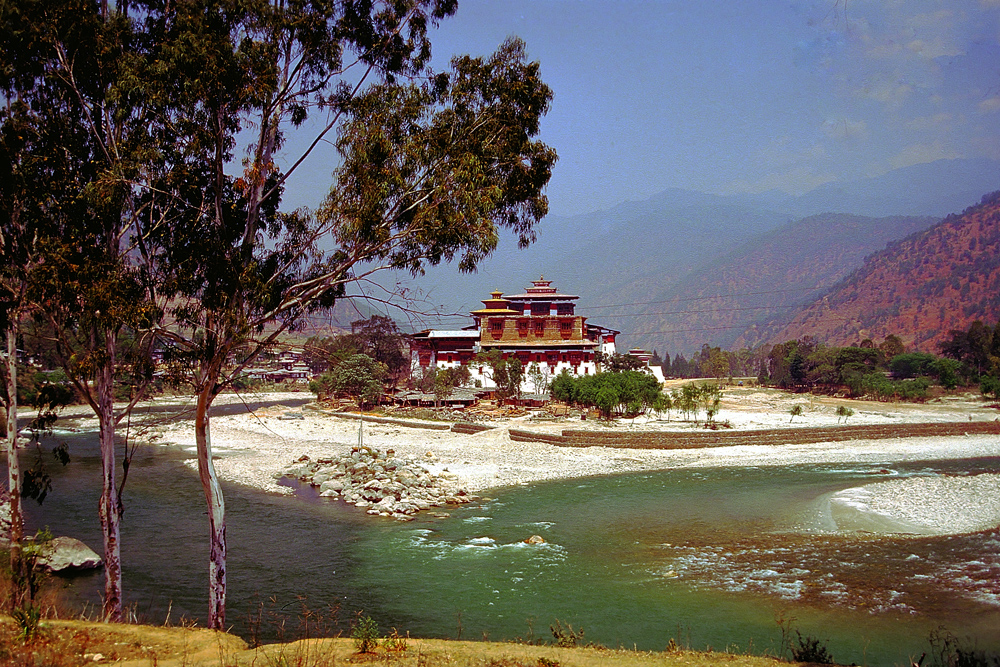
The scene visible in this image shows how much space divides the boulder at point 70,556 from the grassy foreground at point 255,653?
6.68 m

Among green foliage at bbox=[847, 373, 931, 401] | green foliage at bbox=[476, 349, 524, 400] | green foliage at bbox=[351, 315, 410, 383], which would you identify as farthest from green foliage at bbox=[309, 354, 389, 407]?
green foliage at bbox=[847, 373, 931, 401]

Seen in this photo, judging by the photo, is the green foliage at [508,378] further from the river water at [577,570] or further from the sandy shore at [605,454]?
the river water at [577,570]

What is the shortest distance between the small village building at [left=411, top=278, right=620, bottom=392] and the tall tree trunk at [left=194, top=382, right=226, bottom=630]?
43.9 meters

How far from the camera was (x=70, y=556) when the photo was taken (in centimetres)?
1449

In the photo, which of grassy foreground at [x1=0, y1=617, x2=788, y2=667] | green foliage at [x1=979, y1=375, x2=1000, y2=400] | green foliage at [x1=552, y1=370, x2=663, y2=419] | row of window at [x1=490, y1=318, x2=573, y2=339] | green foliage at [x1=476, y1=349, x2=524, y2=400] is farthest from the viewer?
row of window at [x1=490, y1=318, x2=573, y2=339]

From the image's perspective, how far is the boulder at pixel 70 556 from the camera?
46.2ft

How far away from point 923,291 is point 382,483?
127 metres

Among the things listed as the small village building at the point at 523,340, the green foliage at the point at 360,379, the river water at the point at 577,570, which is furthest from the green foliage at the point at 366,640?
the small village building at the point at 523,340

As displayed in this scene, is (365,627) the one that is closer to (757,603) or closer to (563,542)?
(757,603)

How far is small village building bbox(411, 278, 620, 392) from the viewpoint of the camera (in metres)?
56.5

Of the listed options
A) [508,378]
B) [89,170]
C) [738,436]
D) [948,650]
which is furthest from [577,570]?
[508,378]

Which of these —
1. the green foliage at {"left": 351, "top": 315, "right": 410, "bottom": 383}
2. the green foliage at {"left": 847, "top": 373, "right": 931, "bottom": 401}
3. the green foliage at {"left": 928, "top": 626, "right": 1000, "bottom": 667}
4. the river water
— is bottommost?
the river water

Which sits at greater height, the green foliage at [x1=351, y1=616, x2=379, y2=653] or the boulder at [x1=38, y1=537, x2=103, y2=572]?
the green foliage at [x1=351, y1=616, x2=379, y2=653]

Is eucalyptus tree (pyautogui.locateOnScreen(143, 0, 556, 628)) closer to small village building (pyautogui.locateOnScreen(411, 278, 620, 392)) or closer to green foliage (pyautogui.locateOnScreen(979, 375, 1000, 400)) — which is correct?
small village building (pyautogui.locateOnScreen(411, 278, 620, 392))
